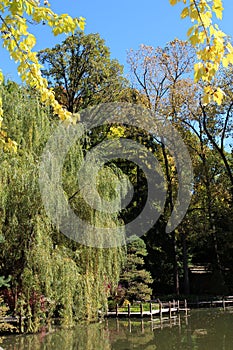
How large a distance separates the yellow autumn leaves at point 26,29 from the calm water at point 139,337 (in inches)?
296

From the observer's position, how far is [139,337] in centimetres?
1120

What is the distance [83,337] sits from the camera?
10820mm

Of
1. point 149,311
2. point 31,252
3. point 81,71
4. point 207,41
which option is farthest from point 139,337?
point 81,71

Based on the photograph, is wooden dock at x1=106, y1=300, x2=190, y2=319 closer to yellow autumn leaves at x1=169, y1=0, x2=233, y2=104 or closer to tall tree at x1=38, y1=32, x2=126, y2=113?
tall tree at x1=38, y1=32, x2=126, y2=113

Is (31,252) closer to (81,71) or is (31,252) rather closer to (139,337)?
(139,337)

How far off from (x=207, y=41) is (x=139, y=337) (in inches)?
415

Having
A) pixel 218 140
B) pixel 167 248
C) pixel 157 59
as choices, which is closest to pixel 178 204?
pixel 167 248

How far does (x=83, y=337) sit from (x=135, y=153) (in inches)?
473

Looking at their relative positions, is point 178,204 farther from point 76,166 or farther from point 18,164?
point 18,164

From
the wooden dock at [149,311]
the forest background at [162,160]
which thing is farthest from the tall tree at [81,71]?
the wooden dock at [149,311]

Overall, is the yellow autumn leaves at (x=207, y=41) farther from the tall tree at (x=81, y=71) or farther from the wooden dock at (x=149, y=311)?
the tall tree at (x=81, y=71)

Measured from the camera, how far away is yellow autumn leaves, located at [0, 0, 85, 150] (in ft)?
7.51

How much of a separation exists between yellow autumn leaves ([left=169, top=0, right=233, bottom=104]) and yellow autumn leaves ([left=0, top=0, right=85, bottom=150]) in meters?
0.85

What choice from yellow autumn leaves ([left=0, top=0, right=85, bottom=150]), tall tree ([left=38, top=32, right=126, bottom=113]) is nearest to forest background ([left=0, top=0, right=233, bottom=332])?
tall tree ([left=38, top=32, right=126, bottom=113])
